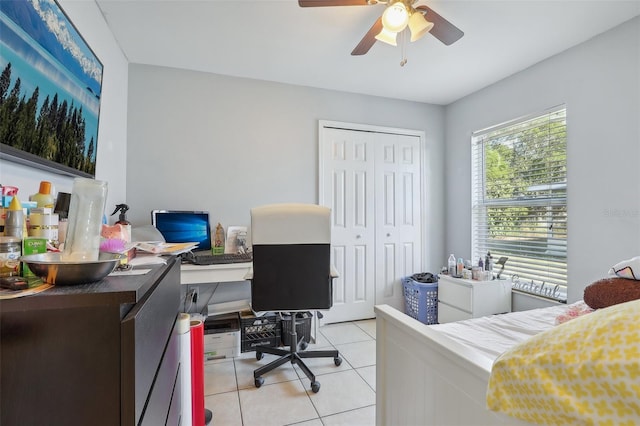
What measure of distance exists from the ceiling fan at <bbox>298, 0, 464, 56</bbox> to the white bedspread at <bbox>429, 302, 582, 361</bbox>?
166cm

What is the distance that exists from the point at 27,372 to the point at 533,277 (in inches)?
129

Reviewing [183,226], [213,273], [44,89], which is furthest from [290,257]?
[44,89]

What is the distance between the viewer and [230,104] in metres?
2.76

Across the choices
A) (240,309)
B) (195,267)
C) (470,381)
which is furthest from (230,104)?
(470,381)

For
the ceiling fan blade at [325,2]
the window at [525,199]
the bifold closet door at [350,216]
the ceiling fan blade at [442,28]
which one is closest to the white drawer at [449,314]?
the window at [525,199]

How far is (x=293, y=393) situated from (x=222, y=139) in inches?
87.9

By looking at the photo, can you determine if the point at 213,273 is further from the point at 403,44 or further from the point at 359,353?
the point at 403,44

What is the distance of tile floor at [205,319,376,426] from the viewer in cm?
165

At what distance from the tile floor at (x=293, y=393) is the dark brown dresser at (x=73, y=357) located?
1261 millimetres

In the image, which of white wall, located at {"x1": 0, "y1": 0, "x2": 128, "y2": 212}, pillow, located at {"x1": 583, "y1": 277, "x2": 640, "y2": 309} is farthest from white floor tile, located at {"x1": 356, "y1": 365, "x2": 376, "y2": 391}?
white wall, located at {"x1": 0, "y1": 0, "x2": 128, "y2": 212}

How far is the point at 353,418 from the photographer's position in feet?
5.40

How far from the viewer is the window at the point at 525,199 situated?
2398 millimetres

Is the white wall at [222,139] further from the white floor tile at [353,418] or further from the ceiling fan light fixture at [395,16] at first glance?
the white floor tile at [353,418]

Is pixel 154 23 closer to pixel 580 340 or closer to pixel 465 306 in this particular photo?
pixel 580 340
